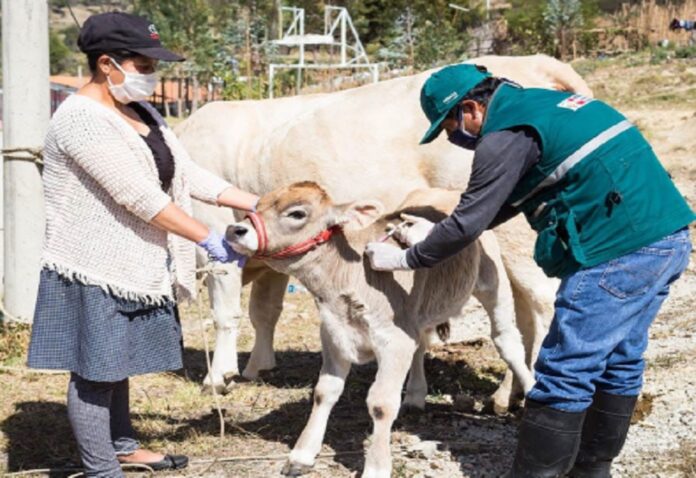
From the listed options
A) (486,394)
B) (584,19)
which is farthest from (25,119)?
(584,19)

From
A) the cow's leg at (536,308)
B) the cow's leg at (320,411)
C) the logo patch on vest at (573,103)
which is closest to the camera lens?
the logo patch on vest at (573,103)

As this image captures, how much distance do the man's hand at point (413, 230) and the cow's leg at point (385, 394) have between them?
0.46m

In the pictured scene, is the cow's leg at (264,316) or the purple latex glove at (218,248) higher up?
the purple latex glove at (218,248)

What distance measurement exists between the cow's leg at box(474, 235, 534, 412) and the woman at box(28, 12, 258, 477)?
1.74 m

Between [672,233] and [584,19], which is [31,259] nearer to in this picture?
[672,233]

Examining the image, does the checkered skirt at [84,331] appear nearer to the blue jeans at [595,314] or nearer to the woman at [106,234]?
the woman at [106,234]

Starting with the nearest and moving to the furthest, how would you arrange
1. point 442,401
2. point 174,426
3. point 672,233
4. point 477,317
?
point 672,233
point 174,426
point 442,401
point 477,317

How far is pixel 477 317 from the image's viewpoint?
889cm

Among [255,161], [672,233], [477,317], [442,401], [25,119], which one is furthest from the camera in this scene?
[477,317]

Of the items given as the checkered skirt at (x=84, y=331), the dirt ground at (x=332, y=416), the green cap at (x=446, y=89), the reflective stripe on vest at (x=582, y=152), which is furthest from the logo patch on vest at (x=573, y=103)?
the checkered skirt at (x=84, y=331)

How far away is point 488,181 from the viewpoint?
13.6ft

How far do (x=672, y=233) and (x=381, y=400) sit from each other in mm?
1569

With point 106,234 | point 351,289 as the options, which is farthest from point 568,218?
point 106,234

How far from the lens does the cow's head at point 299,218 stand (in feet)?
15.4
